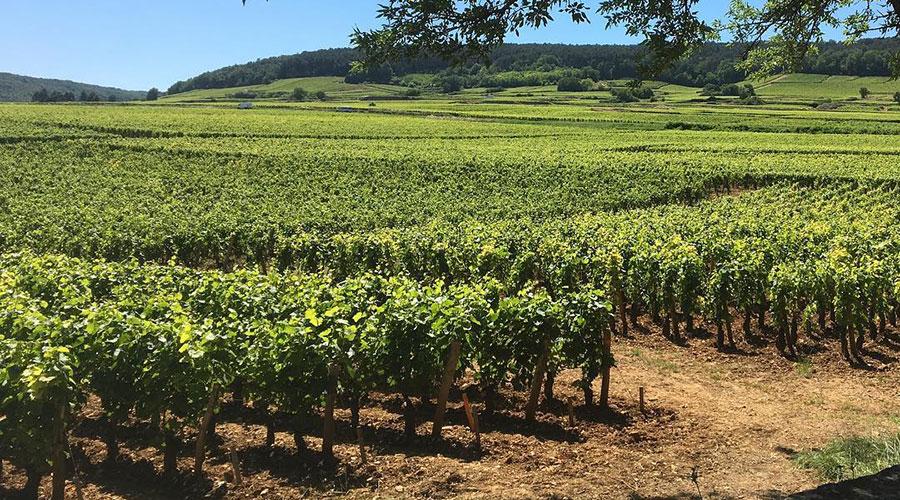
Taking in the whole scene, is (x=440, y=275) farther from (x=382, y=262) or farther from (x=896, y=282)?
(x=896, y=282)

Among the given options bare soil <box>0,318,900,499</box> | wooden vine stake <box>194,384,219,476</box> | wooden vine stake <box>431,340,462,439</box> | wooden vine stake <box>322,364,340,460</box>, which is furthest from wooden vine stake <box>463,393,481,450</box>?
wooden vine stake <box>194,384,219,476</box>

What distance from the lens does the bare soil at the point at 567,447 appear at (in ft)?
A: 25.3

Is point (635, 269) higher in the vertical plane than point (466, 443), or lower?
higher

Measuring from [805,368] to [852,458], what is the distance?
16.2ft

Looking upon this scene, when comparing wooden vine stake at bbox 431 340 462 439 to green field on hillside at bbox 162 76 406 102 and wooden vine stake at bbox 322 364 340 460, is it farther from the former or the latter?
green field on hillside at bbox 162 76 406 102

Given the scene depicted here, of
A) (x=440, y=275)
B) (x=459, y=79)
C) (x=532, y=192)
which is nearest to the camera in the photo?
(x=440, y=275)

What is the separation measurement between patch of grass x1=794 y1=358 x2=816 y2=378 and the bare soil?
46 millimetres

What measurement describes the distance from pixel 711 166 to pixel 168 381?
135ft

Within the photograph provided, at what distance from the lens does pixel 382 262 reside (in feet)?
62.6

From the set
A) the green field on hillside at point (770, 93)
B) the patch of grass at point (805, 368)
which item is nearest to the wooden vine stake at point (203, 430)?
the patch of grass at point (805, 368)

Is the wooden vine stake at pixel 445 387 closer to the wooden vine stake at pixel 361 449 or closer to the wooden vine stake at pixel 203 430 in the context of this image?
the wooden vine stake at pixel 361 449

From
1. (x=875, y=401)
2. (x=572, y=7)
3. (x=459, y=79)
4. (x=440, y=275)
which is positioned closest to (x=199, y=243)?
(x=440, y=275)

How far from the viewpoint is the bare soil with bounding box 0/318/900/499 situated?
770 cm

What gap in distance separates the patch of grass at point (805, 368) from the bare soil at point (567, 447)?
5cm
